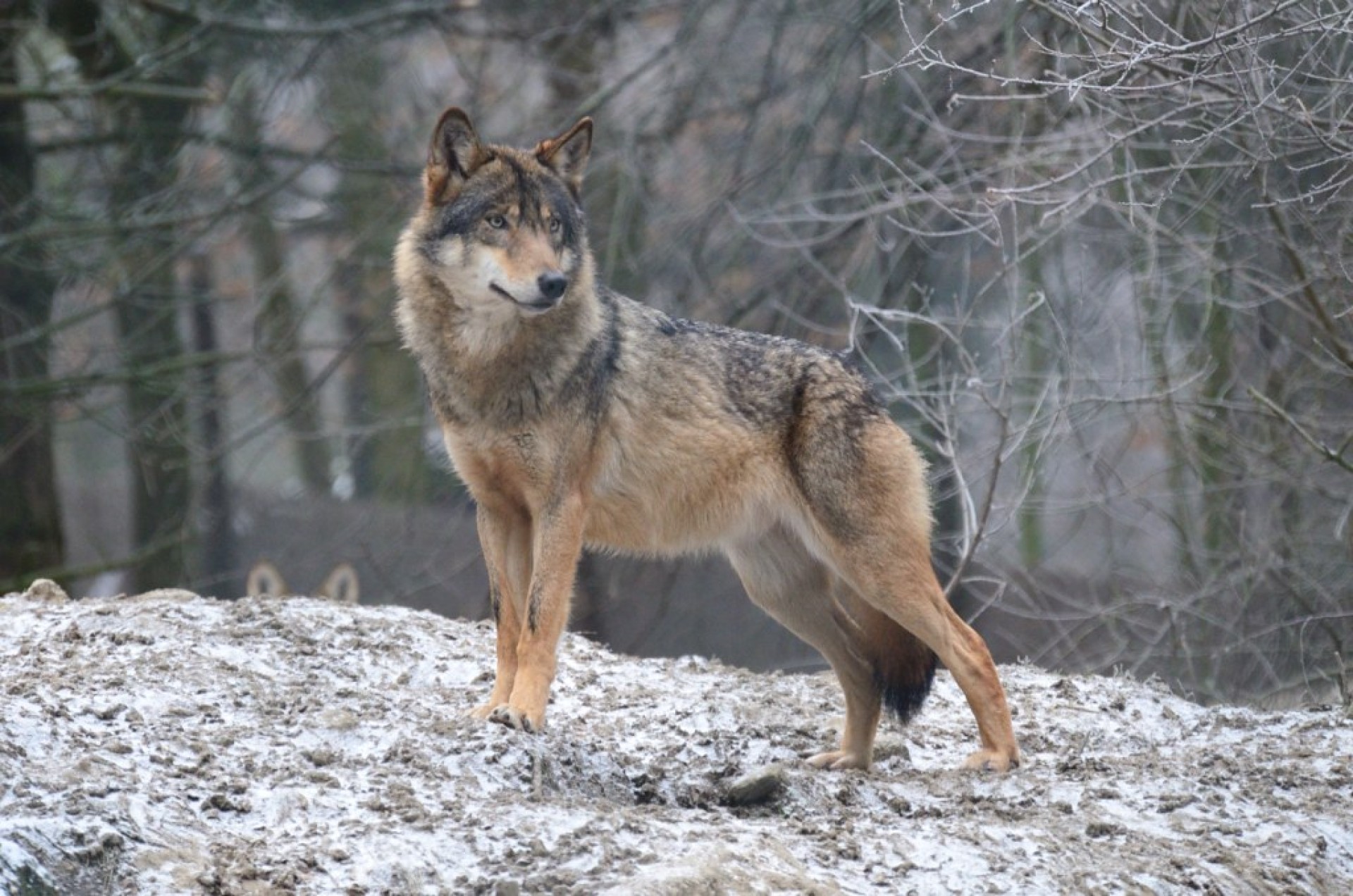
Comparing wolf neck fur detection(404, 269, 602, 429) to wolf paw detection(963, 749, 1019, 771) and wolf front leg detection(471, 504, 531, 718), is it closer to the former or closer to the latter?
wolf front leg detection(471, 504, 531, 718)

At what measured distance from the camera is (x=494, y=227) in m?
6.31

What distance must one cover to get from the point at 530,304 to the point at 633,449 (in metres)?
0.89

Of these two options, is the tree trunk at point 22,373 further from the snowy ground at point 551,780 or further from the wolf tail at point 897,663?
the wolf tail at point 897,663

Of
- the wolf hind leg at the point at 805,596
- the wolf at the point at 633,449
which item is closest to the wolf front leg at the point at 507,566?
the wolf at the point at 633,449

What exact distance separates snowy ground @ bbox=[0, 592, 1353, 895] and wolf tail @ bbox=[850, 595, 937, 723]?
0.33m

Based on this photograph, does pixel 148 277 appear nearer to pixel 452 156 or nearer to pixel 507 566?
pixel 452 156

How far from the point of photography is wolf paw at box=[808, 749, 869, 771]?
22.0 feet

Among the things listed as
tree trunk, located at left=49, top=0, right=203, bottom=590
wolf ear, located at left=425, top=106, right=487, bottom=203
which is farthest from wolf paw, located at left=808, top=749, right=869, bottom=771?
tree trunk, located at left=49, top=0, right=203, bottom=590

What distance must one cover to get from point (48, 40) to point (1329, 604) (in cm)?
1212

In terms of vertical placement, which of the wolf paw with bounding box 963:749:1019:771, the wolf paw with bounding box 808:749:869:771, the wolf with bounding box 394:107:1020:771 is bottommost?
the wolf paw with bounding box 808:749:869:771

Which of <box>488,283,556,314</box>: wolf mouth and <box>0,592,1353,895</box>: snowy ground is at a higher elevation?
<box>488,283,556,314</box>: wolf mouth

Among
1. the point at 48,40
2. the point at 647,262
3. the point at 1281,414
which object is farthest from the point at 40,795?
the point at 48,40

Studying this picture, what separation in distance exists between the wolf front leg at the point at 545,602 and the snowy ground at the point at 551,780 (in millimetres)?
204

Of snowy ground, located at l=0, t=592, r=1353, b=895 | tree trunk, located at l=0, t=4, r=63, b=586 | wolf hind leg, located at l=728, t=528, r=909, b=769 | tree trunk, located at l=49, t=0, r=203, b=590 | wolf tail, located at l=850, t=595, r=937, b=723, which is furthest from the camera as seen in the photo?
tree trunk, located at l=0, t=4, r=63, b=586
